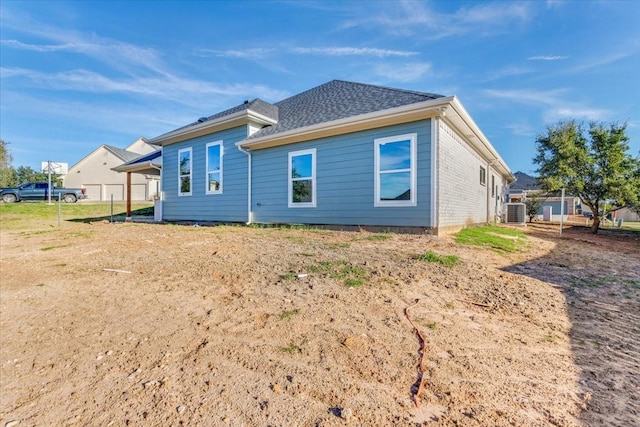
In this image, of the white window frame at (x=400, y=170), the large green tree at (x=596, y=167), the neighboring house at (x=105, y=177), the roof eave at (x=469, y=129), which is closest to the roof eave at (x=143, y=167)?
the white window frame at (x=400, y=170)

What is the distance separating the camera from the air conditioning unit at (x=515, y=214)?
15.7 m

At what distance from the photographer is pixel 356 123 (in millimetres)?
7512

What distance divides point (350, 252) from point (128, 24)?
40.7 ft

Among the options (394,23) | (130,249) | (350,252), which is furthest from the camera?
(394,23)

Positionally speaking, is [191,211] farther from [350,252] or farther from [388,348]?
[388,348]

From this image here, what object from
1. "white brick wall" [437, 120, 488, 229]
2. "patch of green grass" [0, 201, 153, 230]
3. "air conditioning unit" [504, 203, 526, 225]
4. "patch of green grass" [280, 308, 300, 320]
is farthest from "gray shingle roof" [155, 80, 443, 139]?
"air conditioning unit" [504, 203, 526, 225]

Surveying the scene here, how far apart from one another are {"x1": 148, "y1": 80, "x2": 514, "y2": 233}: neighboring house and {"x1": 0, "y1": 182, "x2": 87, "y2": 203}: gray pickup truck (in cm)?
1439

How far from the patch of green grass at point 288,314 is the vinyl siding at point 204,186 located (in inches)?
297

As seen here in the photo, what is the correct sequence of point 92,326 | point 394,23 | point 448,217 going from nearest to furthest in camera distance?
point 92,326 → point 448,217 → point 394,23

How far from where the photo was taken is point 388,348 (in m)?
2.11

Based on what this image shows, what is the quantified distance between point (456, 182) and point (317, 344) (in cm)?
765

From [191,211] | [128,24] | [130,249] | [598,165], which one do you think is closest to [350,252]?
[130,249]

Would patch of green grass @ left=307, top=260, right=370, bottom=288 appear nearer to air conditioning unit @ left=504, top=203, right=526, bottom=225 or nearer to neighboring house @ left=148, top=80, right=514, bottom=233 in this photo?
neighboring house @ left=148, top=80, right=514, bottom=233

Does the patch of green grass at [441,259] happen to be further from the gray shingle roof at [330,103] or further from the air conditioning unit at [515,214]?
the air conditioning unit at [515,214]
